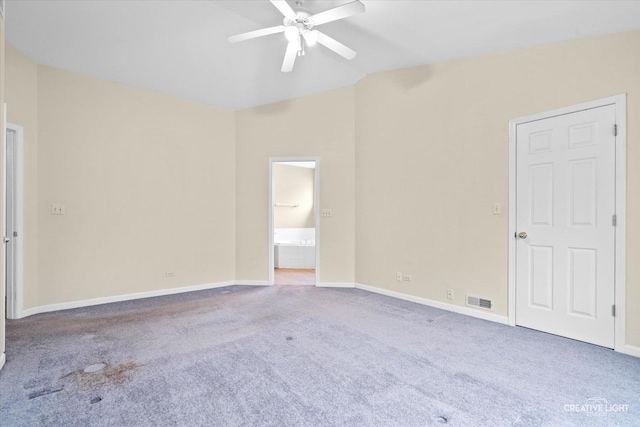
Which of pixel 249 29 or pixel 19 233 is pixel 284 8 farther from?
pixel 19 233

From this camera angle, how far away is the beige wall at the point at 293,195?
7.82 meters

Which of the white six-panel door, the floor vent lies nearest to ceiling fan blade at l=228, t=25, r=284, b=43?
the white six-panel door

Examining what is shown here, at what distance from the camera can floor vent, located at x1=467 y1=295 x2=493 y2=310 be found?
321cm

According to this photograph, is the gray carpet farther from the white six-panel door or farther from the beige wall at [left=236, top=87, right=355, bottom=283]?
the beige wall at [left=236, top=87, right=355, bottom=283]

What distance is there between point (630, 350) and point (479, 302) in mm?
1143

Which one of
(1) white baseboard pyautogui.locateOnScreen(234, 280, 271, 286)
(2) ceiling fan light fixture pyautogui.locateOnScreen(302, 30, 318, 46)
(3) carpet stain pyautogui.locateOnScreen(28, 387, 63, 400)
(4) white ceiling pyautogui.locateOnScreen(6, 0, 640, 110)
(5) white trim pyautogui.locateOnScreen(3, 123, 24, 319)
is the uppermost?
(4) white ceiling pyautogui.locateOnScreen(6, 0, 640, 110)

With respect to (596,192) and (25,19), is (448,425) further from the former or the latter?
(25,19)

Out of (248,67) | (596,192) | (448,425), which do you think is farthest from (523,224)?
(248,67)

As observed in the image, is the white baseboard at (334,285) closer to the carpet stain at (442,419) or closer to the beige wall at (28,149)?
the carpet stain at (442,419)

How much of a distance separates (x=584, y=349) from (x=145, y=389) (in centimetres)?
325

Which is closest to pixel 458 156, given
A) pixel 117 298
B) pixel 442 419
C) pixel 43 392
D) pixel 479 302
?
pixel 479 302

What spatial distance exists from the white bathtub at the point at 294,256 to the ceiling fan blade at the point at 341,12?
4.65m

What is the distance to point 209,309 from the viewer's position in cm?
357

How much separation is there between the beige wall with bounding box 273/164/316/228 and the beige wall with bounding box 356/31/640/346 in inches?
140
